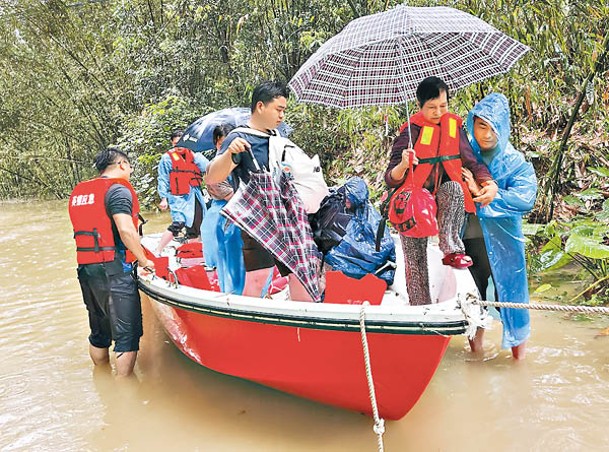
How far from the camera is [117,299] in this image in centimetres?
379

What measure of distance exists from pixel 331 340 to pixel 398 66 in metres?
1.91

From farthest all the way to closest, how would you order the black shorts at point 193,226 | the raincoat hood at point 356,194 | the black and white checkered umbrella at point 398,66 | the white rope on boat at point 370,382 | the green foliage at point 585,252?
the black shorts at point 193,226
the green foliage at point 585,252
the raincoat hood at point 356,194
the black and white checkered umbrella at point 398,66
the white rope on boat at point 370,382

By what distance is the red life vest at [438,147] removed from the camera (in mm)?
3086

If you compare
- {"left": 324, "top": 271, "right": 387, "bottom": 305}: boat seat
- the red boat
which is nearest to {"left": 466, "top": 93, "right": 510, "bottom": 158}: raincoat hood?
the red boat

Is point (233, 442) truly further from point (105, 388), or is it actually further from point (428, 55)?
point (428, 55)

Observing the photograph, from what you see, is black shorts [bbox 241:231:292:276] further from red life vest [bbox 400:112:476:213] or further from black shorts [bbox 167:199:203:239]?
black shorts [bbox 167:199:203:239]

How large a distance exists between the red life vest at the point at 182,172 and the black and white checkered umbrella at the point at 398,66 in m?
2.55

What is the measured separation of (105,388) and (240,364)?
1286 mm

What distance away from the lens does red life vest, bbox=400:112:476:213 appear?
3.09 metres

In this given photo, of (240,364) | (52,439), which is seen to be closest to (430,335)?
(240,364)

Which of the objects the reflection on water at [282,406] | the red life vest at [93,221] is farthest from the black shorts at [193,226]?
the red life vest at [93,221]

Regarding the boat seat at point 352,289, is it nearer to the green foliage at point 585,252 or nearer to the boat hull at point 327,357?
the boat hull at point 327,357

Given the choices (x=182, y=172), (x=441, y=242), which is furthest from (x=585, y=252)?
(x=182, y=172)

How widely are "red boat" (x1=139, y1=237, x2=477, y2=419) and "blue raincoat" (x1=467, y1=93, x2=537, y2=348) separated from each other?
1.18 ft
